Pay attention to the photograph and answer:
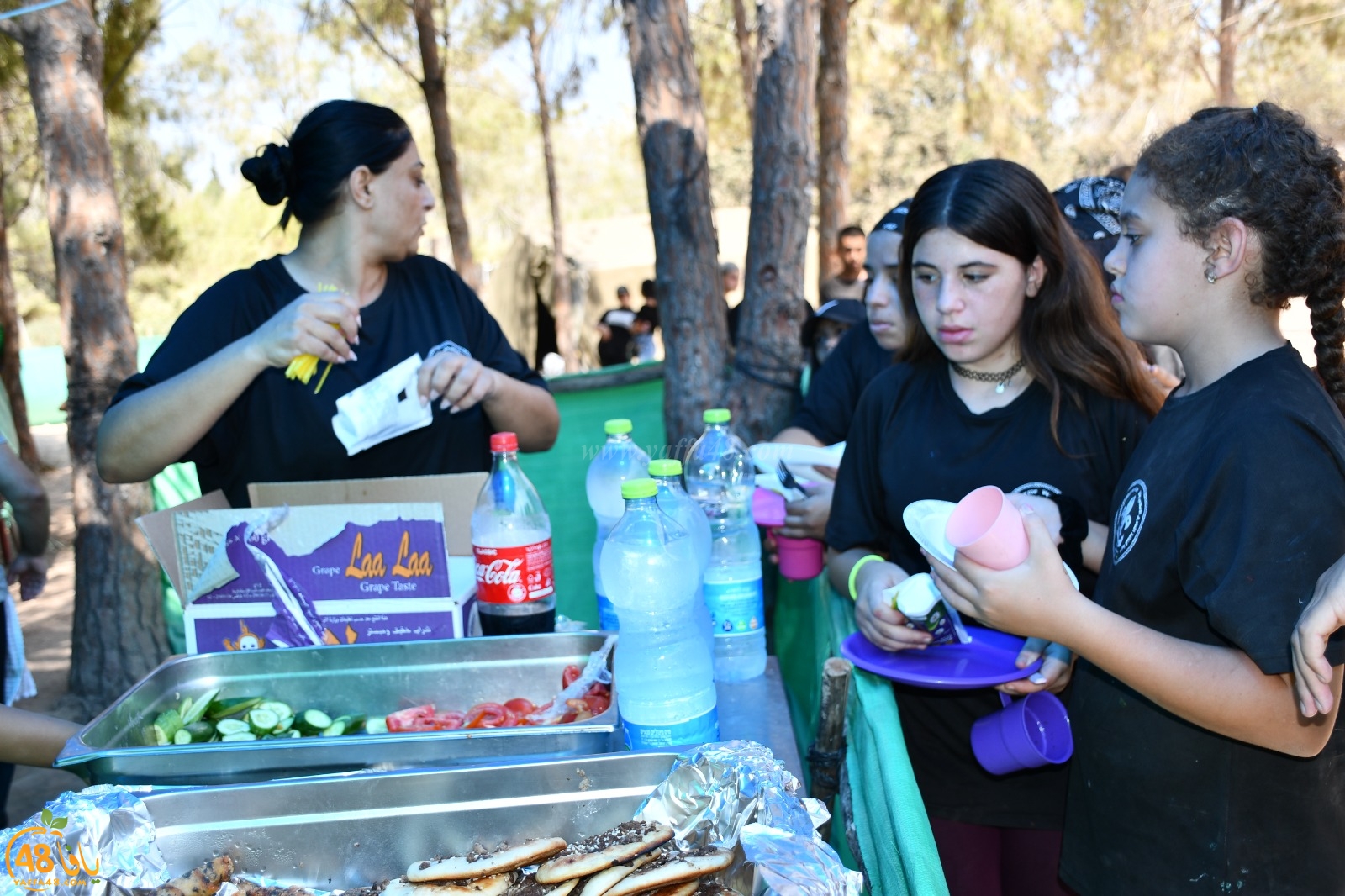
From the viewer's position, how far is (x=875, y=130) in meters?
23.6

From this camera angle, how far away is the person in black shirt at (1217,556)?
131 centimetres

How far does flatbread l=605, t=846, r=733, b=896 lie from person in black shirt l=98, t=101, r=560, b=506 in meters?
1.19

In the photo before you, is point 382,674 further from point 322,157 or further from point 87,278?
point 87,278

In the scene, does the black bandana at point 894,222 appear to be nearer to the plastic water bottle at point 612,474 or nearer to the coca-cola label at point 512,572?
the plastic water bottle at point 612,474

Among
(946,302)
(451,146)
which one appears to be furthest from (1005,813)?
(451,146)

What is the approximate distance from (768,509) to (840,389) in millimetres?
916

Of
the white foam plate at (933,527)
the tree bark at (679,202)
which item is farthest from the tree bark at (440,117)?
the white foam plate at (933,527)

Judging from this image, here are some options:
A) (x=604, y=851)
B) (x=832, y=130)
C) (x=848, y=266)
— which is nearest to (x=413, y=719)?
(x=604, y=851)

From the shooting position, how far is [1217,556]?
133 centimetres

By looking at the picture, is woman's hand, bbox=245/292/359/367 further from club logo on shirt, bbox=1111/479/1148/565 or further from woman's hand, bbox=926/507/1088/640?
club logo on shirt, bbox=1111/479/1148/565

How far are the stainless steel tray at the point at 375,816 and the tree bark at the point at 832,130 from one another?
20.8 ft

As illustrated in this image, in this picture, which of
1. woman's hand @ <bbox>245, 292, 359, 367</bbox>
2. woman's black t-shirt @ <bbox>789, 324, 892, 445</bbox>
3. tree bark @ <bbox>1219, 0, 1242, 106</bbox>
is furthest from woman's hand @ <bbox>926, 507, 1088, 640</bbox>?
tree bark @ <bbox>1219, 0, 1242, 106</bbox>

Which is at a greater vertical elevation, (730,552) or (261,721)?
(730,552)

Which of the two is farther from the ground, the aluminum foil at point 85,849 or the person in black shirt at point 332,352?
the person in black shirt at point 332,352
